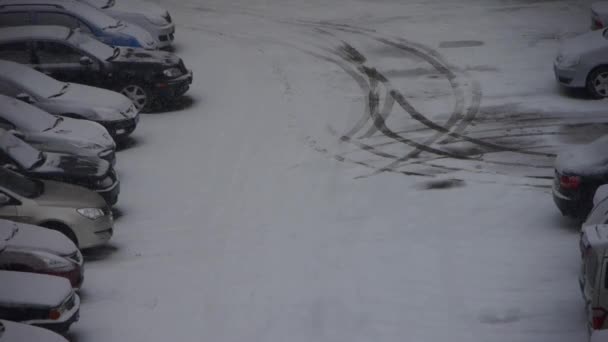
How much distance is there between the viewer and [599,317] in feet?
30.5

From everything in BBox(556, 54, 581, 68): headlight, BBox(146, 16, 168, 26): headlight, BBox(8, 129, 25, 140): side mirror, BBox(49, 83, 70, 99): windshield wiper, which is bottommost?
BBox(146, 16, 168, 26): headlight

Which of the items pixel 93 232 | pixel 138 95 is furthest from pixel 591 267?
pixel 138 95

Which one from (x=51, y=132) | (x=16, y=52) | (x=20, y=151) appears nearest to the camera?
(x=20, y=151)

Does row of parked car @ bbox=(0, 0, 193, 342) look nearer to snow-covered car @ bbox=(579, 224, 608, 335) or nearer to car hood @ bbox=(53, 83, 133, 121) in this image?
car hood @ bbox=(53, 83, 133, 121)

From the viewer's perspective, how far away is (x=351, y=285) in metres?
11.8

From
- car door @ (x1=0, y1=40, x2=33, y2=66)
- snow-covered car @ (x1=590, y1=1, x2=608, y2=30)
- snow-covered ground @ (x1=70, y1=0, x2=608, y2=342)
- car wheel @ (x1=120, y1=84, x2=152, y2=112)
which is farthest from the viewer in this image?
snow-covered car @ (x1=590, y1=1, x2=608, y2=30)

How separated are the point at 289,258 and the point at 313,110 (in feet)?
21.8

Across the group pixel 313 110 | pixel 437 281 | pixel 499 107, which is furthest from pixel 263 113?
pixel 437 281

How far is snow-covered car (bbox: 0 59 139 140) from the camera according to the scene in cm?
1647

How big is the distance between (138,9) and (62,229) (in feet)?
39.8

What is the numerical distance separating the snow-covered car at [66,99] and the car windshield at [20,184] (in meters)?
3.65

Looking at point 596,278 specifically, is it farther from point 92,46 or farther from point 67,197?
point 92,46

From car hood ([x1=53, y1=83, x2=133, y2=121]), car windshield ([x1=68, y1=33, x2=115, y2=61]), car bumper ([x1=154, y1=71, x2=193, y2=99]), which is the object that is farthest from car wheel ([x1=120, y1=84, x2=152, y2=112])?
car hood ([x1=53, y1=83, x2=133, y2=121])

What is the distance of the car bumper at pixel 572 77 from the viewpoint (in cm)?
1856
